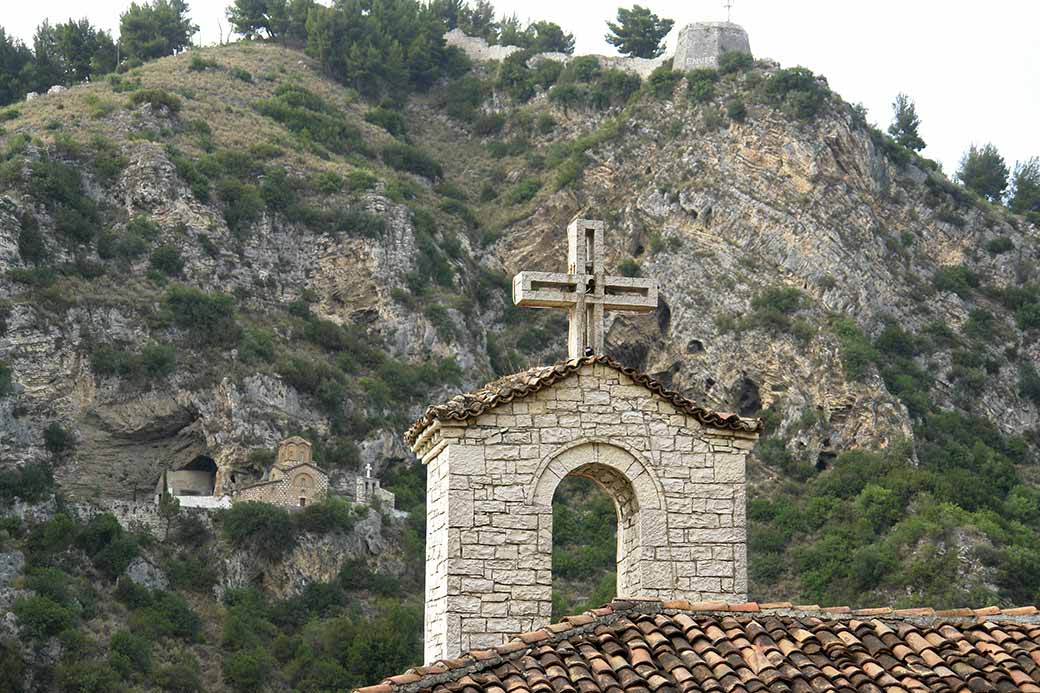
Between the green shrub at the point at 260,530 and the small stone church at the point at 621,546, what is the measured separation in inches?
2468

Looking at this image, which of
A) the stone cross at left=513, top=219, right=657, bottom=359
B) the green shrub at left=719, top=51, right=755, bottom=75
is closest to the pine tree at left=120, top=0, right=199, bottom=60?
the green shrub at left=719, top=51, right=755, bottom=75

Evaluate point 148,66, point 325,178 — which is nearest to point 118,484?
point 325,178

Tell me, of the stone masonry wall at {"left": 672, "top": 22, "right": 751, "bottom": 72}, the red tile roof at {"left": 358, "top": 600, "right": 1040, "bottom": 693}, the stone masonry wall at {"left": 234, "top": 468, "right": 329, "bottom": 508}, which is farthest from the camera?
the stone masonry wall at {"left": 672, "top": 22, "right": 751, "bottom": 72}

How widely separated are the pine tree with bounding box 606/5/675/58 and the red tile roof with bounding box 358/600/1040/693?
11033 centimetres

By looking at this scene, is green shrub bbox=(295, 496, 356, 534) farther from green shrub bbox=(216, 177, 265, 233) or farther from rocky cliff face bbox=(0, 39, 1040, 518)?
green shrub bbox=(216, 177, 265, 233)

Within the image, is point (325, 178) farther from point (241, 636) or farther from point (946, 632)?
point (946, 632)

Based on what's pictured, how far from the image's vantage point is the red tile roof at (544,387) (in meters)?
14.2

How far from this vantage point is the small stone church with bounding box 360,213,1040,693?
12367 mm

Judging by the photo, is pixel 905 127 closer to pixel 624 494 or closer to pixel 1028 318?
pixel 1028 318

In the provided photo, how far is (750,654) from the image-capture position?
12.4 m

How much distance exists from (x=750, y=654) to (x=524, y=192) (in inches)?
3579

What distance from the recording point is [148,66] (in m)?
114

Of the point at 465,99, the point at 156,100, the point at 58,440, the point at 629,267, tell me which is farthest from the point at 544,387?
the point at 465,99

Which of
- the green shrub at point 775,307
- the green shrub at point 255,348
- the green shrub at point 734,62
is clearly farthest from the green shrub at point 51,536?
the green shrub at point 734,62
